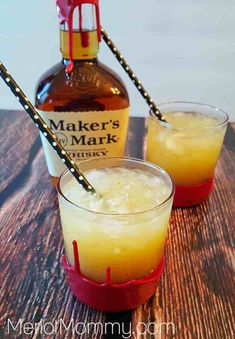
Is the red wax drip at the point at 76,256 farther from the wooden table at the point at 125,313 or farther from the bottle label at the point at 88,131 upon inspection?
the bottle label at the point at 88,131

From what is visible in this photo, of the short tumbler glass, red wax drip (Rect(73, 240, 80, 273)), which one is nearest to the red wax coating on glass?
red wax drip (Rect(73, 240, 80, 273))

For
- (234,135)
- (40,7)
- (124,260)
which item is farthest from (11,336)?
(40,7)

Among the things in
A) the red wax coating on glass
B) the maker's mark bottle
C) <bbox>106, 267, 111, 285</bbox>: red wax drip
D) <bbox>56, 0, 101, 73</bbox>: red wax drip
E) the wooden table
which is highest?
<bbox>56, 0, 101, 73</bbox>: red wax drip

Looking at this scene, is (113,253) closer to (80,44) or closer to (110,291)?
(110,291)

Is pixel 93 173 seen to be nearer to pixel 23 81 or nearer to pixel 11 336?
pixel 11 336

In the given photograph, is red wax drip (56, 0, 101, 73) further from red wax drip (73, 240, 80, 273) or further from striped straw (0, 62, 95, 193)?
red wax drip (73, 240, 80, 273)
